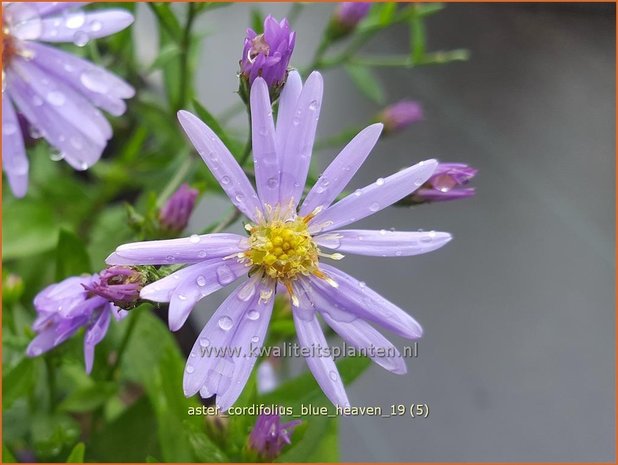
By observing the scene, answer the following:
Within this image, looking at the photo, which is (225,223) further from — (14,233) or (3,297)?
(14,233)

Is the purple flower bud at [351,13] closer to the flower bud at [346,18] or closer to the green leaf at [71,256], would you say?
the flower bud at [346,18]

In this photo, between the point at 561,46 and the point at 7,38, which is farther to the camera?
the point at 561,46

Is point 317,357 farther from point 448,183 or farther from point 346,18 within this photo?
point 346,18

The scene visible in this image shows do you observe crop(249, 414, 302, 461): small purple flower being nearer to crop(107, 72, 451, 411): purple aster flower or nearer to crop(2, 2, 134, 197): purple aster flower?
crop(107, 72, 451, 411): purple aster flower

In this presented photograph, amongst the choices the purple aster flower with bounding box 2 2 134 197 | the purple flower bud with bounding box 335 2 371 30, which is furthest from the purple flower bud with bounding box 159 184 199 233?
the purple flower bud with bounding box 335 2 371 30

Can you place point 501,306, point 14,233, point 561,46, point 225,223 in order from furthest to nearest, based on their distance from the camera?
point 561,46 < point 501,306 < point 14,233 < point 225,223

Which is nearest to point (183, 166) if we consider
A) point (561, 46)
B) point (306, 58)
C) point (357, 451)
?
point (357, 451)

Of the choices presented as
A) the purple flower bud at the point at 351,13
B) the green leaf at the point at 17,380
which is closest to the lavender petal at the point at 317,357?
the green leaf at the point at 17,380
